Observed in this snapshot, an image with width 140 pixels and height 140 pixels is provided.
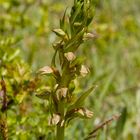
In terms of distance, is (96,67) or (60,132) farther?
(96,67)

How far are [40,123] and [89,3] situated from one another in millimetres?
629

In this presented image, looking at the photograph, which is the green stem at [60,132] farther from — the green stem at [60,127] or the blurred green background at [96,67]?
the blurred green background at [96,67]

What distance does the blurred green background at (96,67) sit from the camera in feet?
6.39

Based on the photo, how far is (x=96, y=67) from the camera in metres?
3.44

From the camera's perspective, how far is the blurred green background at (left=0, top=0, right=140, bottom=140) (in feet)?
6.39

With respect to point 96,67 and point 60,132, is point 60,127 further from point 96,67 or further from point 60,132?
point 96,67

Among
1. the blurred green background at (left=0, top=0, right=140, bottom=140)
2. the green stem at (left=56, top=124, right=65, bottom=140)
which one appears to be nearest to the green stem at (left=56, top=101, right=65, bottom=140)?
the green stem at (left=56, top=124, right=65, bottom=140)

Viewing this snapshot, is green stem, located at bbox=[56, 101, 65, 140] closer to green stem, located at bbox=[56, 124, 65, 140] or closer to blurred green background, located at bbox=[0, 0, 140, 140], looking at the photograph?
green stem, located at bbox=[56, 124, 65, 140]

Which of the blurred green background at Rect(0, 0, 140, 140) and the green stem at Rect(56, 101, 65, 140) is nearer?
the green stem at Rect(56, 101, 65, 140)

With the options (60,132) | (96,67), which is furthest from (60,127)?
(96,67)

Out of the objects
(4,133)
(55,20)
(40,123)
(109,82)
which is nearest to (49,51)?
(55,20)

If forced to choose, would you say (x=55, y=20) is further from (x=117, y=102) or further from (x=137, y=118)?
(x=137, y=118)

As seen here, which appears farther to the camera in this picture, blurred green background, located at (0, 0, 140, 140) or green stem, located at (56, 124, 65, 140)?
blurred green background, located at (0, 0, 140, 140)

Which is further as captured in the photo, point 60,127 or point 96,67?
A: point 96,67
